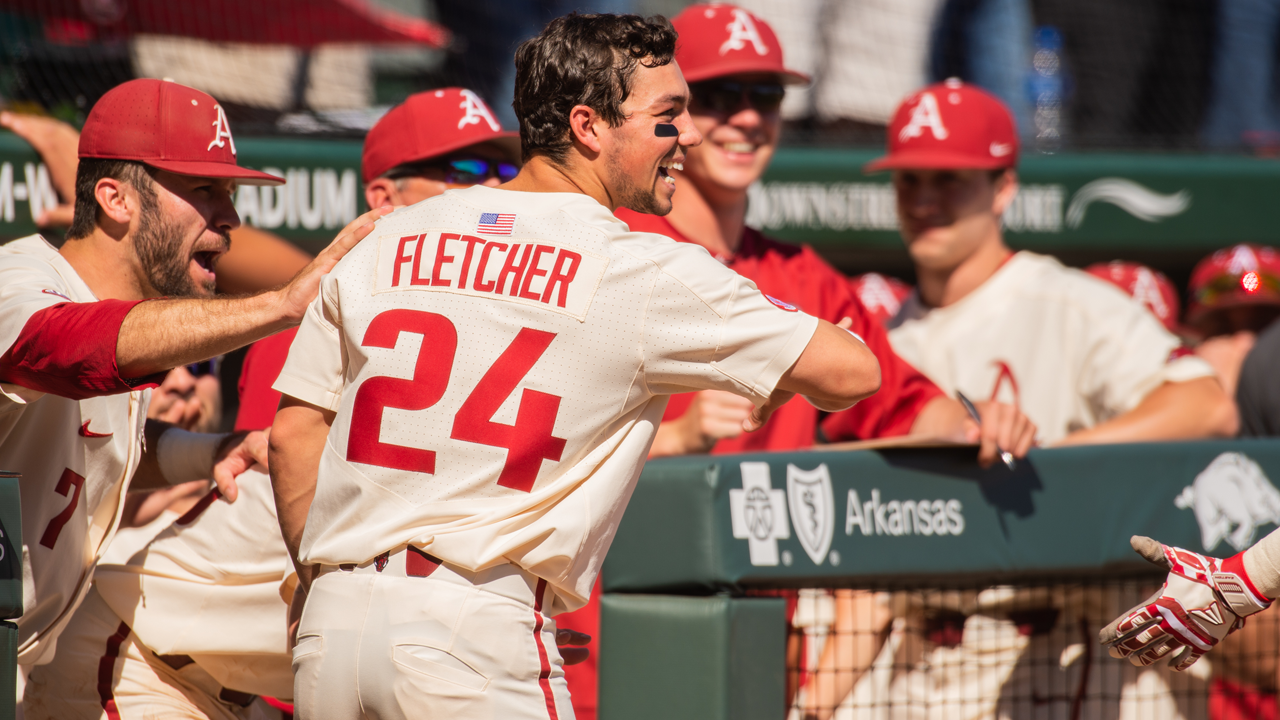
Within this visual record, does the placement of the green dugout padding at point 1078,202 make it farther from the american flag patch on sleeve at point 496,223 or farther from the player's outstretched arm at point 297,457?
the american flag patch on sleeve at point 496,223

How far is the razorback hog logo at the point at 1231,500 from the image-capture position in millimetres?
3209

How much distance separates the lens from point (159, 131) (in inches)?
102

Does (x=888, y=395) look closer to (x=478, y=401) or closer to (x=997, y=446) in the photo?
(x=997, y=446)

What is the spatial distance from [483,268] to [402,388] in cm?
23

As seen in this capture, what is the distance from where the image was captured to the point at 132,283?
104 inches


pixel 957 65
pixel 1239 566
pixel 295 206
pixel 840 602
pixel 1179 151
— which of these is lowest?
pixel 840 602

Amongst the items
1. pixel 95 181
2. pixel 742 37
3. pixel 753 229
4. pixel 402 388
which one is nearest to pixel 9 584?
pixel 402 388

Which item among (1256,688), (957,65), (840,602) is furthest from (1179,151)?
(840,602)

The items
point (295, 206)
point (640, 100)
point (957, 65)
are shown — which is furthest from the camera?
point (957, 65)

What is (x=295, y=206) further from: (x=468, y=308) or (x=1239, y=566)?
(x=1239, y=566)

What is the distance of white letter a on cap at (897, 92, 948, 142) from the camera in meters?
4.46

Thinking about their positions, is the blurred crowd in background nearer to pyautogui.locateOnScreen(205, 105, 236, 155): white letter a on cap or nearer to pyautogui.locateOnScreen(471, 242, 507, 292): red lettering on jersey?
pyautogui.locateOnScreen(205, 105, 236, 155): white letter a on cap

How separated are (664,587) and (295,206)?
3.29 meters

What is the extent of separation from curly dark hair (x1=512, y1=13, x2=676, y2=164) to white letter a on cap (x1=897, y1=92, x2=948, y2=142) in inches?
98.3
